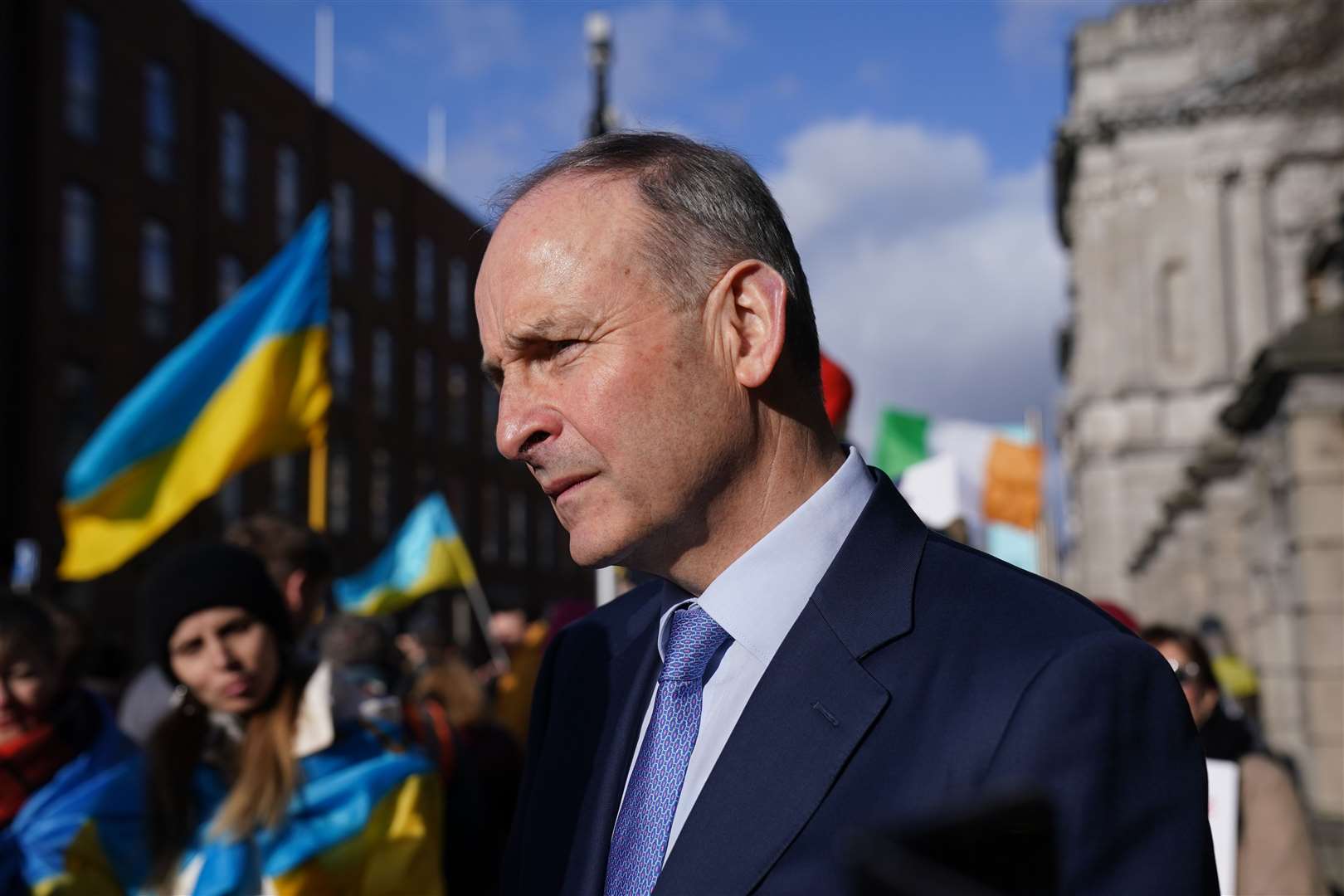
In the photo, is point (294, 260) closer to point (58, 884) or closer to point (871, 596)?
point (58, 884)

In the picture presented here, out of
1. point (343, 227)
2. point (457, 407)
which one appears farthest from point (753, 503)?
point (457, 407)

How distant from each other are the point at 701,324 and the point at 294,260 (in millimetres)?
7822

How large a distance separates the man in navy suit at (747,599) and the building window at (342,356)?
36525 mm

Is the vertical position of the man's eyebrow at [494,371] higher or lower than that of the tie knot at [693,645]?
higher

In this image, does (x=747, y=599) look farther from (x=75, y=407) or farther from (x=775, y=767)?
(x=75, y=407)

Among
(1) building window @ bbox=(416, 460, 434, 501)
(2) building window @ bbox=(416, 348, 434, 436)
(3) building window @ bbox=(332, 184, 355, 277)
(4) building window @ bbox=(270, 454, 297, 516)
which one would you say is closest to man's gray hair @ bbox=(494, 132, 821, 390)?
(4) building window @ bbox=(270, 454, 297, 516)

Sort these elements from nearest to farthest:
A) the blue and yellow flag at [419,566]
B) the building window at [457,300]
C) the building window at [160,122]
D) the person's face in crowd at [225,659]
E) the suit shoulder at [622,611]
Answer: the suit shoulder at [622,611] → the person's face in crowd at [225,659] → the blue and yellow flag at [419,566] → the building window at [160,122] → the building window at [457,300]

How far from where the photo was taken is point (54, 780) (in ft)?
13.5

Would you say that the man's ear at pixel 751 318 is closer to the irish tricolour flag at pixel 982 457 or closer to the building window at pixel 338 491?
the irish tricolour flag at pixel 982 457

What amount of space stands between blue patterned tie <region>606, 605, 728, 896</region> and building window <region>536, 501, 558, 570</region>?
49308mm

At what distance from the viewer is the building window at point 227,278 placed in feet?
103

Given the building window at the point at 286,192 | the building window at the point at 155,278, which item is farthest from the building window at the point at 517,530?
the building window at the point at 155,278

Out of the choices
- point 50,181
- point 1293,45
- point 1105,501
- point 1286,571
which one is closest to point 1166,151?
point 1105,501

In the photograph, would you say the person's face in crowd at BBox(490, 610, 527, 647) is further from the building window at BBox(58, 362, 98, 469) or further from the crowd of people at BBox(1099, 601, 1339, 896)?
the building window at BBox(58, 362, 98, 469)
